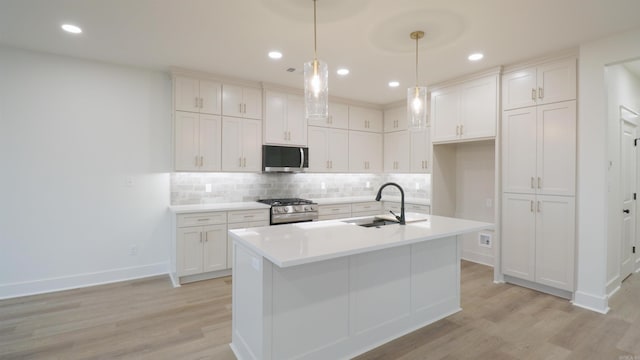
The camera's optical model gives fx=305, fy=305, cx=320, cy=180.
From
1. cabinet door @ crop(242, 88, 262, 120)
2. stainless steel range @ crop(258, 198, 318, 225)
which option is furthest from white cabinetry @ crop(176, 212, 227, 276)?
cabinet door @ crop(242, 88, 262, 120)

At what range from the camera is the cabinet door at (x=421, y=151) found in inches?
198

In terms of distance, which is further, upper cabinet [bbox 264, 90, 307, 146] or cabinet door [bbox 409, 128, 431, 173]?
cabinet door [bbox 409, 128, 431, 173]

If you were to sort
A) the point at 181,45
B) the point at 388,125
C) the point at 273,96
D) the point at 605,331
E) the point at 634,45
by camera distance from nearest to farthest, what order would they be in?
the point at 605,331
the point at 634,45
the point at 181,45
the point at 273,96
the point at 388,125

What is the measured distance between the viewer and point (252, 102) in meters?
4.52

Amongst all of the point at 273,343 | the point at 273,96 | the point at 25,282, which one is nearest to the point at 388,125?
the point at 273,96

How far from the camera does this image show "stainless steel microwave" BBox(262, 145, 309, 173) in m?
4.60

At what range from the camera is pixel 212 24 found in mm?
2787

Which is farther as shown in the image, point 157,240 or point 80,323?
point 157,240

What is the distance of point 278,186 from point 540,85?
3.80m

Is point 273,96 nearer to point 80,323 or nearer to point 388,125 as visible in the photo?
point 388,125

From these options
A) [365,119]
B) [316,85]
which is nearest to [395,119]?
[365,119]

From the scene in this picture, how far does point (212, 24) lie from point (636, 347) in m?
4.48

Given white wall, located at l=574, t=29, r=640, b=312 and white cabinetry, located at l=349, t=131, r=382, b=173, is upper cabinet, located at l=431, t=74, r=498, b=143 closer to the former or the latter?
white wall, located at l=574, t=29, r=640, b=312

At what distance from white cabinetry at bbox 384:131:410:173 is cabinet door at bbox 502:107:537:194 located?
172 centimetres
